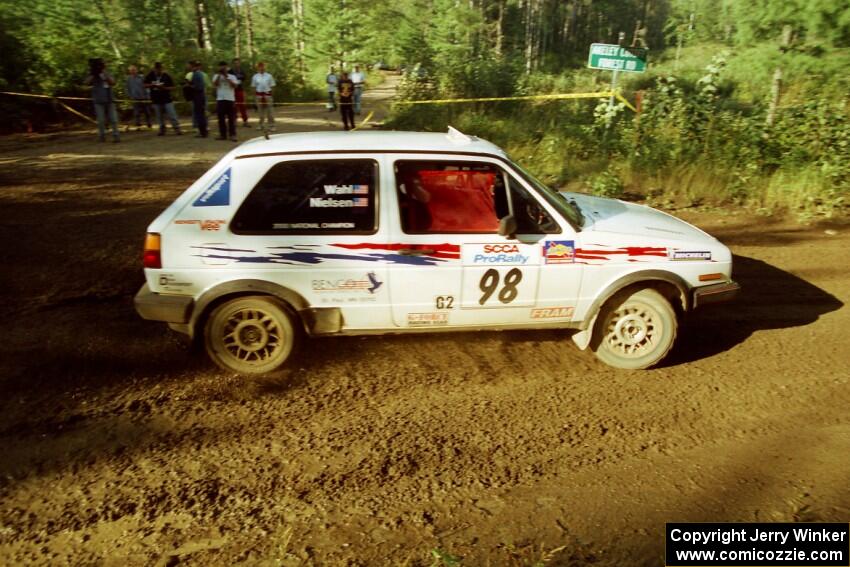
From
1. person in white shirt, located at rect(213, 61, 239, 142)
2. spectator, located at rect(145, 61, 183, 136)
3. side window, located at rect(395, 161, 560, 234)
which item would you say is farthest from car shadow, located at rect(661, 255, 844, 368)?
spectator, located at rect(145, 61, 183, 136)

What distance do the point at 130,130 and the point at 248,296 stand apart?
15.3 metres

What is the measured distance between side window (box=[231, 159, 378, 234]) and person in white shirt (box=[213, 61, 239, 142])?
11.2 m

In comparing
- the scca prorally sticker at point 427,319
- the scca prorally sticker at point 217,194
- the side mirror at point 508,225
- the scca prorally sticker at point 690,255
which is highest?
the scca prorally sticker at point 217,194

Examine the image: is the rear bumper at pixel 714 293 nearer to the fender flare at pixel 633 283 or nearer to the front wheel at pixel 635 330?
the fender flare at pixel 633 283

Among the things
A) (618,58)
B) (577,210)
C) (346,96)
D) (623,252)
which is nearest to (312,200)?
(577,210)

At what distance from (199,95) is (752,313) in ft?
46.3

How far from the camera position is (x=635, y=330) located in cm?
454

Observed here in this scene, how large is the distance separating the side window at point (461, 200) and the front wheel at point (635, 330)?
0.90 meters

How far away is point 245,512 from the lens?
3.04 meters

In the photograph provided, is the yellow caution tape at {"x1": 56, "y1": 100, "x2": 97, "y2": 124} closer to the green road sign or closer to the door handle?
the green road sign

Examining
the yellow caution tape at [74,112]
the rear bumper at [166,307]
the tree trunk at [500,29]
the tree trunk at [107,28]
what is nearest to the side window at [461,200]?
the rear bumper at [166,307]

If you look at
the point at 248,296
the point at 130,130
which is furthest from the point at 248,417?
the point at 130,130

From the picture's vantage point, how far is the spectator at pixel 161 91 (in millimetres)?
14609

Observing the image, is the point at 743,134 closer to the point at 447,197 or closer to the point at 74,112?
the point at 447,197
